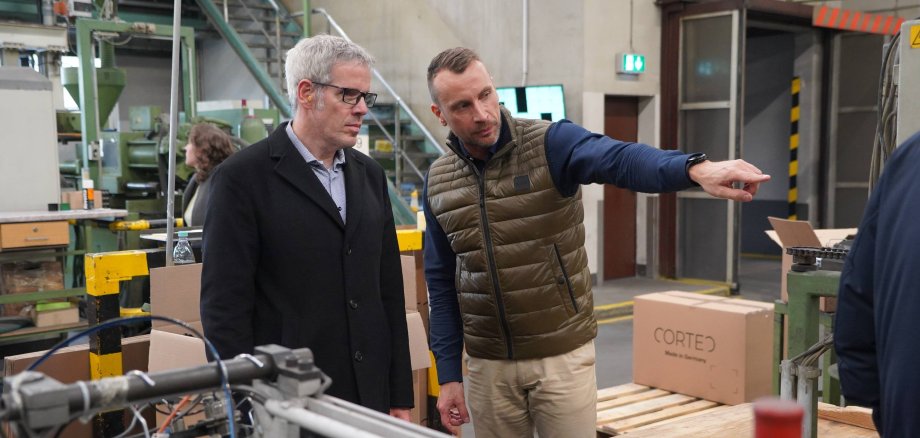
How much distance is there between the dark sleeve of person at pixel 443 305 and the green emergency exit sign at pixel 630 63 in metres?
5.55

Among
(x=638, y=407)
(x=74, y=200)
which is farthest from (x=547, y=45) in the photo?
(x=638, y=407)

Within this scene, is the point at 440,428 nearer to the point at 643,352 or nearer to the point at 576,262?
the point at 643,352

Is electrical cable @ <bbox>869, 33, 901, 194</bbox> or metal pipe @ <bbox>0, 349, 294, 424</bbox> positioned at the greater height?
electrical cable @ <bbox>869, 33, 901, 194</bbox>

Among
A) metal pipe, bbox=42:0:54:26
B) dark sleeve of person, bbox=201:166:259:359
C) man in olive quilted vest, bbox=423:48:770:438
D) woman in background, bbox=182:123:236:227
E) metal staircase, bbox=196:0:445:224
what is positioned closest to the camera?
dark sleeve of person, bbox=201:166:259:359

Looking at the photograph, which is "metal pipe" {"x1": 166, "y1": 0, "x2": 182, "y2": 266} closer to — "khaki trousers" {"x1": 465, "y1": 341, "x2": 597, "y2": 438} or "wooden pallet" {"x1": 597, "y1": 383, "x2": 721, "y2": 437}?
"khaki trousers" {"x1": 465, "y1": 341, "x2": 597, "y2": 438}

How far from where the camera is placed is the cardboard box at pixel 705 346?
3.35 meters

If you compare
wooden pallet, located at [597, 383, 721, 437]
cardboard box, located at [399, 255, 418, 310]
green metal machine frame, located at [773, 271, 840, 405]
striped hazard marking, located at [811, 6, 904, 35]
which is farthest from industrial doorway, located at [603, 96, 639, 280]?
green metal machine frame, located at [773, 271, 840, 405]

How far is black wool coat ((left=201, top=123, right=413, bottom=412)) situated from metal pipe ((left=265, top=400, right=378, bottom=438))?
71 cm

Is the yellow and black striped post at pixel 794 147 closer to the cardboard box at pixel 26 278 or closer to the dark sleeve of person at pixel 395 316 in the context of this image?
the cardboard box at pixel 26 278

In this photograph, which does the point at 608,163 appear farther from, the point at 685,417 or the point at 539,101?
the point at 539,101

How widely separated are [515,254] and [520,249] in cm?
2

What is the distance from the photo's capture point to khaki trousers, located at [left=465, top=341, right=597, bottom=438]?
206 centimetres

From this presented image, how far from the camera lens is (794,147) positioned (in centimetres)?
912

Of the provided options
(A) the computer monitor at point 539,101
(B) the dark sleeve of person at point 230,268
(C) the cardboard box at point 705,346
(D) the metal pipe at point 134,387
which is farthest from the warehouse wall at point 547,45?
(D) the metal pipe at point 134,387
